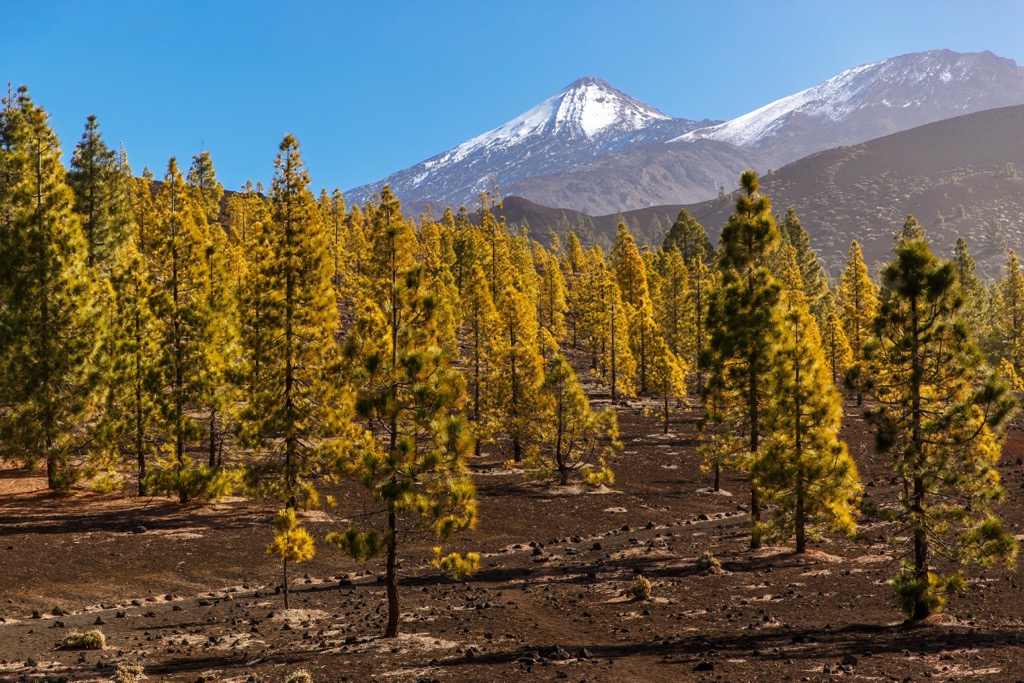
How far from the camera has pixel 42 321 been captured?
3119 centimetres

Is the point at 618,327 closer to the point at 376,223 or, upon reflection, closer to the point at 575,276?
the point at 376,223

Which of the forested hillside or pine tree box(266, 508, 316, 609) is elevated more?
the forested hillside

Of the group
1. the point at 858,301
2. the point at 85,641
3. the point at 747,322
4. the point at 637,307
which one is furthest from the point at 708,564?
the point at 858,301

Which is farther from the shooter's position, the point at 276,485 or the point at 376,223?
the point at 276,485

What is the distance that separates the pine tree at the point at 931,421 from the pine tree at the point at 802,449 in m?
4.81

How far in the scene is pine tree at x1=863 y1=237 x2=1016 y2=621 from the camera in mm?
17953

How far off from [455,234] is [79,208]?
52.3 metres

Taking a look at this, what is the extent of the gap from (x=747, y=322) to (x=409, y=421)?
1552cm

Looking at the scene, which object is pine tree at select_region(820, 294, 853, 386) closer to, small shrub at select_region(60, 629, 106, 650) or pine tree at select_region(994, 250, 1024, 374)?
pine tree at select_region(994, 250, 1024, 374)

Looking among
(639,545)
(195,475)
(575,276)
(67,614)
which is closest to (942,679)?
(639,545)

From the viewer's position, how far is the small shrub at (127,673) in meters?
14.3

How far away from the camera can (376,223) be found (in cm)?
2081

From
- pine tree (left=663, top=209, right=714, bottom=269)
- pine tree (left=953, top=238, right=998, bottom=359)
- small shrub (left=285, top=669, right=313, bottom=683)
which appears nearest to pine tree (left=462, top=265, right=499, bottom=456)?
small shrub (left=285, top=669, right=313, bottom=683)

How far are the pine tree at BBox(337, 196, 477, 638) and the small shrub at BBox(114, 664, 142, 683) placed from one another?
4.36m
